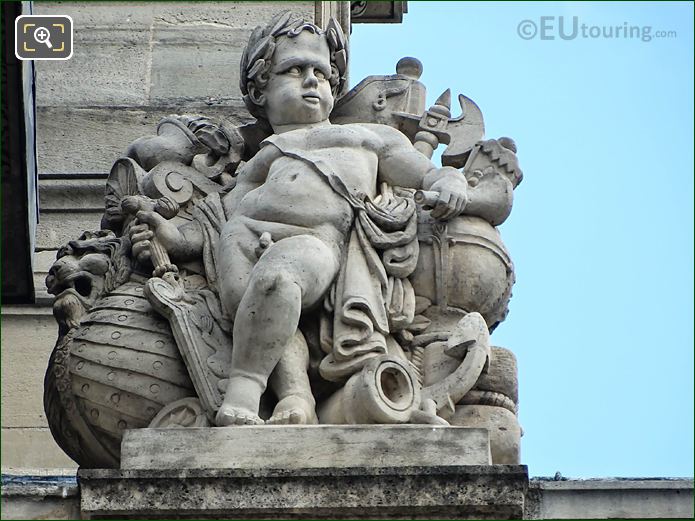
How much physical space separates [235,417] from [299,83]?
8.25 feet

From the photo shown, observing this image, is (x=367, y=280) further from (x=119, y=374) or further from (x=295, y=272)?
(x=119, y=374)

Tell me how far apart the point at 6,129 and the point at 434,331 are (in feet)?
13.1

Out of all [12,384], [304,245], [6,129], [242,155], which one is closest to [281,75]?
[242,155]

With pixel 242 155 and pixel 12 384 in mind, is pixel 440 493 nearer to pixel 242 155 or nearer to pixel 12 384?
pixel 242 155

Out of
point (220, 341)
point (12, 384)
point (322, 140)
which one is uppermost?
point (322, 140)

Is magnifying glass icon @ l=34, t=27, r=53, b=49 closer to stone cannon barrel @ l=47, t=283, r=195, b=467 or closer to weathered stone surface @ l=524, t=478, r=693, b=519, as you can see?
stone cannon barrel @ l=47, t=283, r=195, b=467

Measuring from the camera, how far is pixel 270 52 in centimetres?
1480

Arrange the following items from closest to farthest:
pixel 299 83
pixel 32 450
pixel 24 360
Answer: pixel 299 83 → pixel 32 450 → pixel 24 360

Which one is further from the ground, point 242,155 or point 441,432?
point 242,155

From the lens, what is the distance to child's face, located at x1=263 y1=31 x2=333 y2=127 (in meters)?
14.7

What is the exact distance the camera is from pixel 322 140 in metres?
14.4

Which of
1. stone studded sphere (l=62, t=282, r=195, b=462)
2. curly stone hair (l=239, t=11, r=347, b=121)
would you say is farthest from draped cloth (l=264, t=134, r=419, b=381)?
stone studded sphere (l=62, t=282, r=195, b=462)

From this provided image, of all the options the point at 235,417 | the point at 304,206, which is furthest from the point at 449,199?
the point at 235,417

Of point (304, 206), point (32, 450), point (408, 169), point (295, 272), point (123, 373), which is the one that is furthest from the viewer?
point (32, 450)
